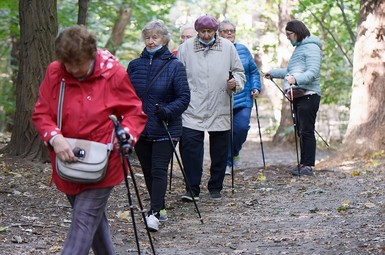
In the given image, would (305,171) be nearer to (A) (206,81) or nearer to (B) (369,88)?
(B) (369,88)

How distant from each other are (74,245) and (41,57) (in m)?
5.42

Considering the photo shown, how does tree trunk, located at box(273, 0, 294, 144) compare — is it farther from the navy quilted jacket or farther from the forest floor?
the navy quilted jacket

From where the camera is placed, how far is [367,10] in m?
11.8

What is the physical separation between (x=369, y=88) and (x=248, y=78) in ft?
7.62

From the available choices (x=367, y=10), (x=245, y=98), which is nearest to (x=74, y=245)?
(x=245, y=98)

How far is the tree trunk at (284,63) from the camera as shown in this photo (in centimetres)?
1875

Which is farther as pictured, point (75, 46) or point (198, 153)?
point (198, 153)

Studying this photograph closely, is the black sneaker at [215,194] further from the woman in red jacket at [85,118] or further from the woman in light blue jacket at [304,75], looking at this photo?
the woman in red jacket at [85,118]

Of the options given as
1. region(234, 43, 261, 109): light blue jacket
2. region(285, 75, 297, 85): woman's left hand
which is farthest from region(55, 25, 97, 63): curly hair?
region(234, 43, 261, 109): light blue jacket

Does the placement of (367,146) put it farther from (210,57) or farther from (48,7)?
(48,7)

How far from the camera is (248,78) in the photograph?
1034 centimetres

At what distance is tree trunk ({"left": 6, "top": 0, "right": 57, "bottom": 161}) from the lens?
9.38 m

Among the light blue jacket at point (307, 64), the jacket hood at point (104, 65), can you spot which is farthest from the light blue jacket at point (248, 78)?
the jacket hood at point (104, 65)

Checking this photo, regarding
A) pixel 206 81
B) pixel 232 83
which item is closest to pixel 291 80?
pixel 232 83
